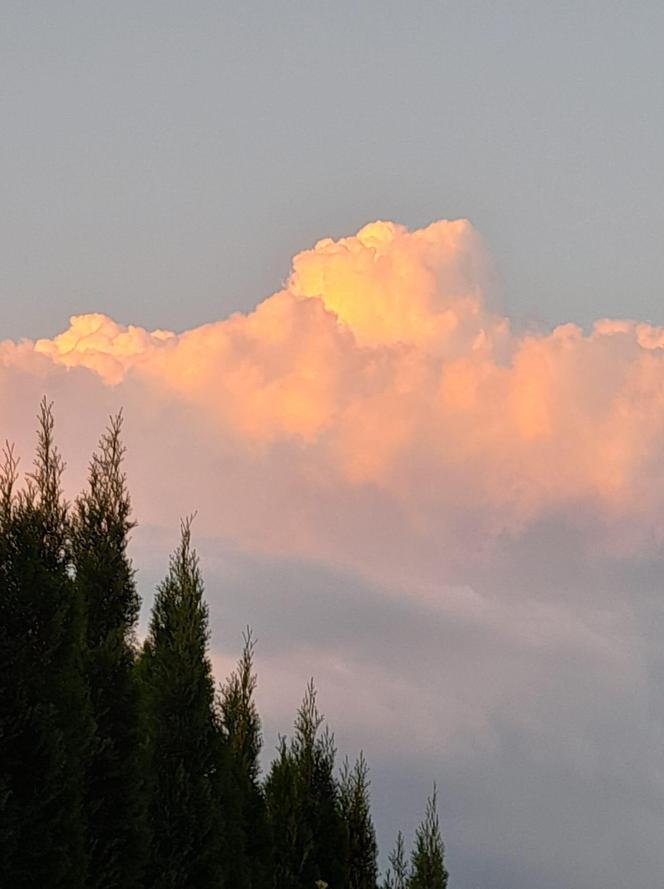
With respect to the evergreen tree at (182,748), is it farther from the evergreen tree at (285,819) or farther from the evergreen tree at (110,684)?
the evergreen tree at (285,819)

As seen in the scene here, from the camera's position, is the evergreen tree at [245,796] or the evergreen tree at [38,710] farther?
the evergreen tree at [245,796]

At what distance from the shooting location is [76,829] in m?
21.4

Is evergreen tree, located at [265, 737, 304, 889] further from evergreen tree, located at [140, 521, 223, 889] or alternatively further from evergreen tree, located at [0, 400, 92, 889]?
evergreen tree, located at [0, 400, 92, 889]

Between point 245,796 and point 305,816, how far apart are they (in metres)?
3.14

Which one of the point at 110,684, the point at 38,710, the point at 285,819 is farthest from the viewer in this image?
the point at 285,819

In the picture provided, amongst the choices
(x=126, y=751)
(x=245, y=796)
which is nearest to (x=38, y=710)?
(x=126, y=751)

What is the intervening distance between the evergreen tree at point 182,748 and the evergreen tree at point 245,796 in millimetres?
1403

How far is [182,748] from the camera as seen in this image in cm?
2888

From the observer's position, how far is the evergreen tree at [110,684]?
2436 cm

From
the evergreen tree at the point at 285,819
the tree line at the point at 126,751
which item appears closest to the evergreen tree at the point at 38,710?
the tree line at the point at 126,751

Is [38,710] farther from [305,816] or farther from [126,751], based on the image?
[305,816]

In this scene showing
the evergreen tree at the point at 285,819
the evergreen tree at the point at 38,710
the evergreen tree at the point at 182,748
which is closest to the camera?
the evergreen tree at the point at 38,710

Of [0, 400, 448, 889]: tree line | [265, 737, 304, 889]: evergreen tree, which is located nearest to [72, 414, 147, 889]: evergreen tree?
[0, 400, 448, 889]: tree line

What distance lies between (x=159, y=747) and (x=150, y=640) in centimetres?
267
